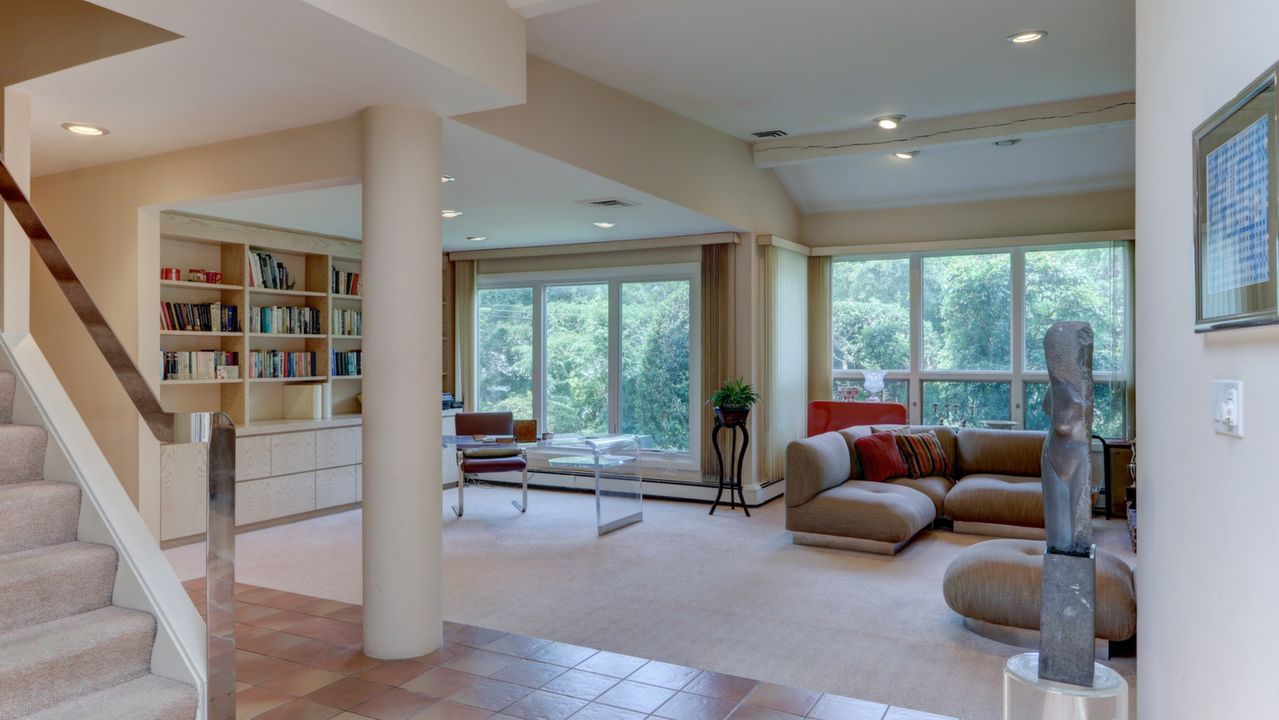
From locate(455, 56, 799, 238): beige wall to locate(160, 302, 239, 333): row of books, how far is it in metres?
3.16

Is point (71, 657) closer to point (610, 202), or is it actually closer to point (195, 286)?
point (610, 202)

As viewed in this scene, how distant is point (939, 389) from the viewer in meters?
7.73

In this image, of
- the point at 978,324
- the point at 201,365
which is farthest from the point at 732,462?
the point at 201,365

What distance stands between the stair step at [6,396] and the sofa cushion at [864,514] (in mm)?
4297

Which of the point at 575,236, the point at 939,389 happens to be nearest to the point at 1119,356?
the point at 939,389

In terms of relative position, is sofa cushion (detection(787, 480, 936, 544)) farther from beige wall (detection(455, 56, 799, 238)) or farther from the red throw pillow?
beige wall (detection(455, 56, 799, 238))

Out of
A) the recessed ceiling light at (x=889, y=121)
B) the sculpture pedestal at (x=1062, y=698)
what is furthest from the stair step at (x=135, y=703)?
the recessed ceiling light at (x=889, y=121)

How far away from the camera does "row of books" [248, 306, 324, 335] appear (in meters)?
6.44

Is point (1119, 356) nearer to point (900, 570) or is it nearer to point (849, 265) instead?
point (849, 265)

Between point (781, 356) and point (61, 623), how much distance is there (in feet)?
19.1

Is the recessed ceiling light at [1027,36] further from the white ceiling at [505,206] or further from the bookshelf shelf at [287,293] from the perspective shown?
the bookshelf shelf at [287,293]

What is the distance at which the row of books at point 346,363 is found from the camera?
7148 millimetres

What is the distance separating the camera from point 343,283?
7.18 meters

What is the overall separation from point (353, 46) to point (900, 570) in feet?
13.3
